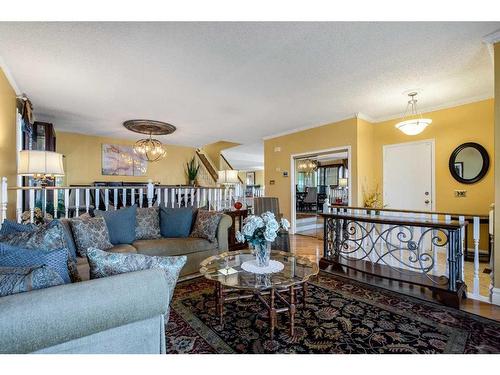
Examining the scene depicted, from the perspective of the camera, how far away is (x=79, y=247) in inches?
98.3

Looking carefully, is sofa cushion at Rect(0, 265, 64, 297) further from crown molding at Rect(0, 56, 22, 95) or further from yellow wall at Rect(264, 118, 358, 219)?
yellow wall at Rect(264, 118, 358, 219)

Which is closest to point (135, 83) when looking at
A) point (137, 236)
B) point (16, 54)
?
point (16, 54)

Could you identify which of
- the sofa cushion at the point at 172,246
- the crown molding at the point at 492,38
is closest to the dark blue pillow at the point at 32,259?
the sofa cushion at the point at 172,246

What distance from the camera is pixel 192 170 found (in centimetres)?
795

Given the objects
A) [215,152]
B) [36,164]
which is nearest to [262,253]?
[36,164]

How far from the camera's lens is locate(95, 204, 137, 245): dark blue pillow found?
2891mm

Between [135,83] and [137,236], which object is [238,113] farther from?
[137,236]

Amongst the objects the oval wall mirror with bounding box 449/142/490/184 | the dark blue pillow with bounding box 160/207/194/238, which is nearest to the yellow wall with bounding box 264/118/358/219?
the oval wall mirror with bounding box 449/142/490/184

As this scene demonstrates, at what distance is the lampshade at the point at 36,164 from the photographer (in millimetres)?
2904

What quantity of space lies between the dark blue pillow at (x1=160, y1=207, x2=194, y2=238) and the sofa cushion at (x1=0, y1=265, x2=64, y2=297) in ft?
7.22

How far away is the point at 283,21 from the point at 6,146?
11.8ft

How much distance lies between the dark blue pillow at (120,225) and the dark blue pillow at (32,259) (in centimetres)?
174

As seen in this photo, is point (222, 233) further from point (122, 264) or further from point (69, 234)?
point (122, 264)

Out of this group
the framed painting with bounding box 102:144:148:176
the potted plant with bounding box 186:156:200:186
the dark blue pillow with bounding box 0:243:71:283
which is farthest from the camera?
the potted plant with bounding box 186:156:200:186
